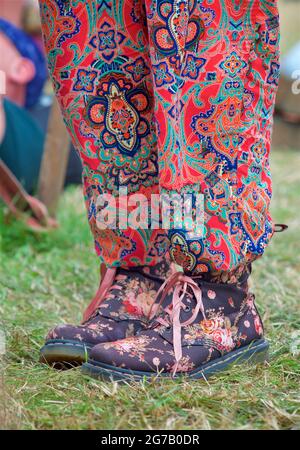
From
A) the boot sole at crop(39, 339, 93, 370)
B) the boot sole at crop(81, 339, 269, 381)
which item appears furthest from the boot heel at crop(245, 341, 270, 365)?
the boot sole at crop(39, 339, 93, 370)

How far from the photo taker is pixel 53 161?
2.15 meters

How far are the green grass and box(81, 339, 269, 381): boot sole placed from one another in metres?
0.01

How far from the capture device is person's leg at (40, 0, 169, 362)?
1075mm

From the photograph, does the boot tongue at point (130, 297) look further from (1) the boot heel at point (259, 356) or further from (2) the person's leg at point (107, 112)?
(1) the boot heel at point (259, 356)

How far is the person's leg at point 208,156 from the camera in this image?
999 millimetres

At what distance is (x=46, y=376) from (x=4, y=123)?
1529 mm

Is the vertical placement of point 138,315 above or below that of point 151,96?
below

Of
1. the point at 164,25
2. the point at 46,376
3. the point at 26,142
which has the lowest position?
the point at 26,142

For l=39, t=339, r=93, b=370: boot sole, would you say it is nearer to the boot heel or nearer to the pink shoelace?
the pink shoelace

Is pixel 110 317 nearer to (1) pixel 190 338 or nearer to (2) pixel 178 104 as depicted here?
(1) pixel 190 338

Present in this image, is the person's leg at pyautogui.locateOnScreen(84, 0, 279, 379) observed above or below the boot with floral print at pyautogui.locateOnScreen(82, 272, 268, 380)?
above
